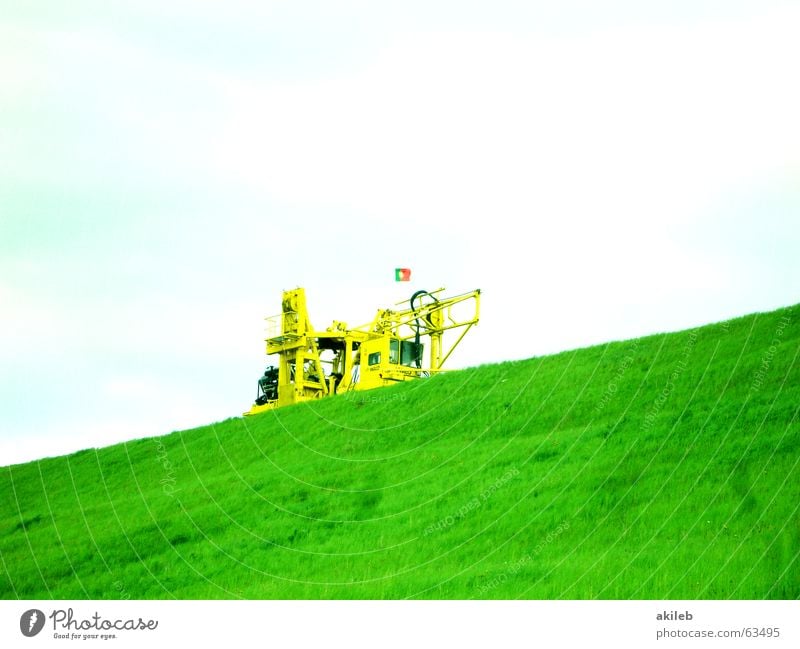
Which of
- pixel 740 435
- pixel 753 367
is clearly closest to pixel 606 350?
pixel 753 367

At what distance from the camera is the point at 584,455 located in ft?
64.3

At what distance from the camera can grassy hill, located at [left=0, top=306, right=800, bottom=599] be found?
15094 millimetres

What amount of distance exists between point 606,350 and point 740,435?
330 inches

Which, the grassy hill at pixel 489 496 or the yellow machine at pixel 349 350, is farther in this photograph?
the yellow machine at pixel 349 350
